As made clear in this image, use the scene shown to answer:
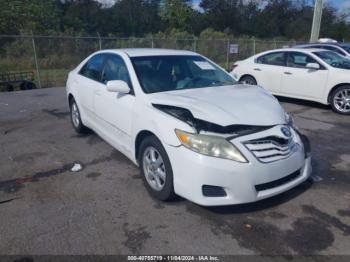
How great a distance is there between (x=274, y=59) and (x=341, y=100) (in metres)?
2.11

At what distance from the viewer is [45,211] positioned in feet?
10.7

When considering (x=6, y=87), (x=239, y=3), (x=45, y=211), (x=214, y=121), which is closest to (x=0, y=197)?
(x=45, y=211)

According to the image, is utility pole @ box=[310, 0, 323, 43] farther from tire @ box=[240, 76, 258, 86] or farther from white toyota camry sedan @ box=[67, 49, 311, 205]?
white toyota camry sedan @ box=[67, 49, 311, 205]

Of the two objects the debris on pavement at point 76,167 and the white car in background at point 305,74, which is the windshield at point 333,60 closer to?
the white car in background at point 305,74

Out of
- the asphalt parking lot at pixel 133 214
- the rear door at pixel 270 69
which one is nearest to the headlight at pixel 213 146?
the asphalt parking lot at pixel 133 214

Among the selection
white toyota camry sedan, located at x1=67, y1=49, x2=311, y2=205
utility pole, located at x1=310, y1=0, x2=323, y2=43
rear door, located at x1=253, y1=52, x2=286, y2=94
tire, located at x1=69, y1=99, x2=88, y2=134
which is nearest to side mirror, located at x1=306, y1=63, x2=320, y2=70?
rear door, located at x1=253, y1=52, x2=286, y2=94

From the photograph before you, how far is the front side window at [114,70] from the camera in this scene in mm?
4031

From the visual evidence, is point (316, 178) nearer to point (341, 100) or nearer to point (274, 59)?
point (341, 100)

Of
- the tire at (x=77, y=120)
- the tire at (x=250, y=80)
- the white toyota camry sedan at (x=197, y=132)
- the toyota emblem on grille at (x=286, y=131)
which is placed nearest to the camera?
the white toyota camry sedan at (x=197, y=132)

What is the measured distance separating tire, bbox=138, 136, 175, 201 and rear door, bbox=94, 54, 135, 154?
0.41 metres

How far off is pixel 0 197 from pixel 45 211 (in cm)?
70

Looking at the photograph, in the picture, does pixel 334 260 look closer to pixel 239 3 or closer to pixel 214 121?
pixel 214 121

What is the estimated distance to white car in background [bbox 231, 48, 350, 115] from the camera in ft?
23.6

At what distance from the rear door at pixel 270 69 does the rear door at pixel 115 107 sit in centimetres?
518
